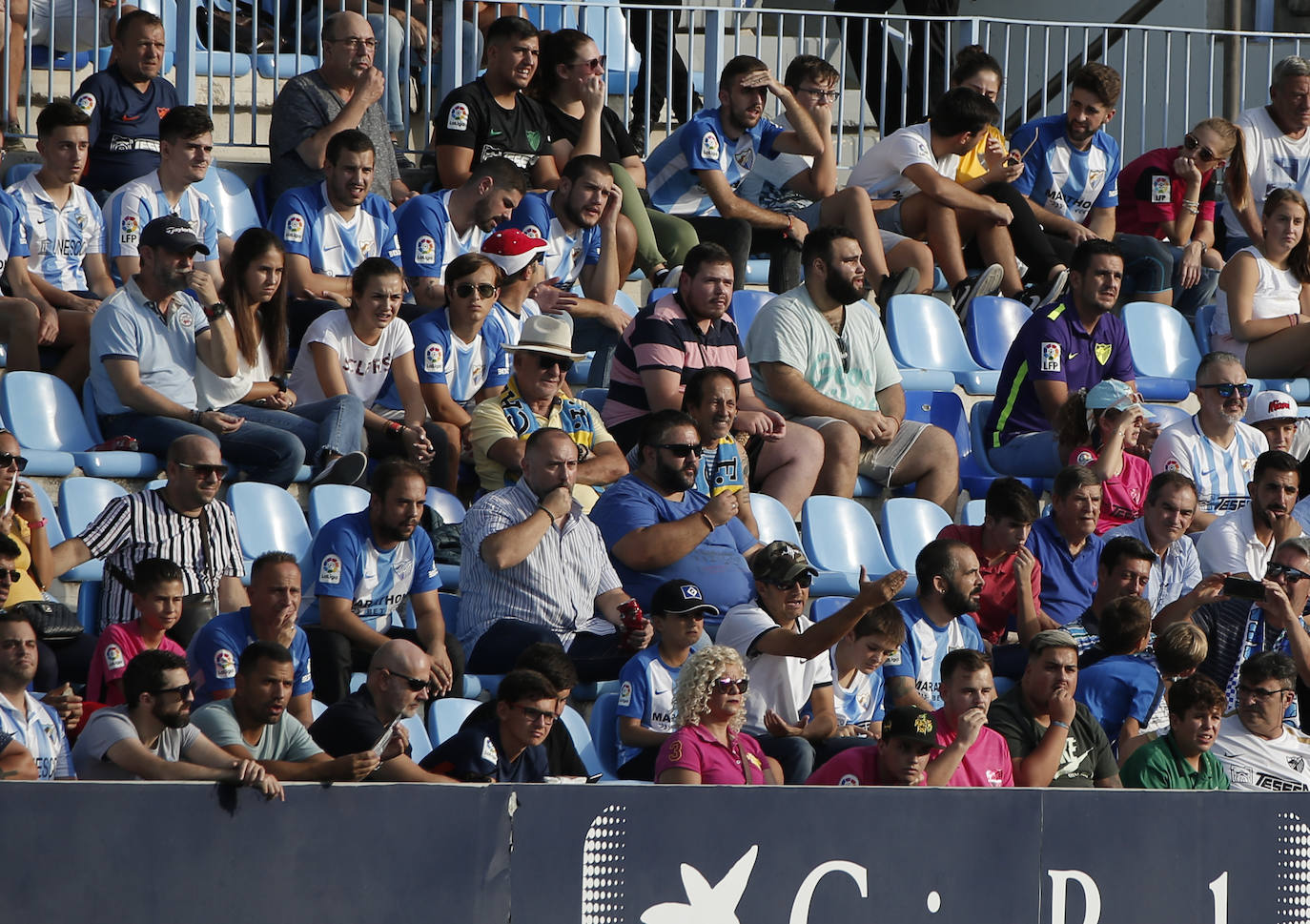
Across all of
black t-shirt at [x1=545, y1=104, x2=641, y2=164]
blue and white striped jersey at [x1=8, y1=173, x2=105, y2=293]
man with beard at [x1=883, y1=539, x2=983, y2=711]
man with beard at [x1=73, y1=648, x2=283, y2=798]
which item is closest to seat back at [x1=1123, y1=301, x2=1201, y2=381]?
black t-shirt at [x1=545, y1=104, x2=641, y2=164]

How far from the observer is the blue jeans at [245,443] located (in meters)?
7.15

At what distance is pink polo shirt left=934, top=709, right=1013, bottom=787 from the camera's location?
6086 millimetres

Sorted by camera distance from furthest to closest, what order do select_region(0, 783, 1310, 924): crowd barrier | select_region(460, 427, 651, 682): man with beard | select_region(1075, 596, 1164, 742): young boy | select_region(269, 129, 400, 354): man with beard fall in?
select_region(269, 129, 400, 354): man with beard, select_region(1075, 596, 1164, 742): young boy, select_region(460, 427, 651, 682): man with beard, select_region(0, 783, 1310, 924): crowd barrier

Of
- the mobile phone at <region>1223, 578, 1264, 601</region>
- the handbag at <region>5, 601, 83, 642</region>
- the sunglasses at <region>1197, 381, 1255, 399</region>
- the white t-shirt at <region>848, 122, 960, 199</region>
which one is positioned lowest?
the mobile phone at <region>1223, 578, 1264, 601</region>

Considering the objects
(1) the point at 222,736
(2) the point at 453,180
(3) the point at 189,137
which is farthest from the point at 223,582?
(2) the point at 453,180

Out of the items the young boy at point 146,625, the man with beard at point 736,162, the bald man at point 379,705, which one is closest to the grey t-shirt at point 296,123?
the man with beard at point 736,162

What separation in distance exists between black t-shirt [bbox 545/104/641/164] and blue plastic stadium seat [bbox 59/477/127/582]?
328cm

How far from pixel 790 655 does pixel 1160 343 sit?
381 centimetres

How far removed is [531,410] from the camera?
7426mm

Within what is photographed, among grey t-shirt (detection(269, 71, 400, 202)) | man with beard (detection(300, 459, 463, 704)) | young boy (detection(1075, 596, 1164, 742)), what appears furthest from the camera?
grey t-shirt (detection(269, 71, 400, 202))

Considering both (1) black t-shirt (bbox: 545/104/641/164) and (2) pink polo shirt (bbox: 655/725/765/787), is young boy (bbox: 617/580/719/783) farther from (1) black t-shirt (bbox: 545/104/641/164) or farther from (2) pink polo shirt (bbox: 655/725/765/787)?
(1) black t-shirt (bbox: 545/104/641/164)

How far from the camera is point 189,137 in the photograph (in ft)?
26.7

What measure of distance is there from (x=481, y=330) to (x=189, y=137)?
136 centimetres

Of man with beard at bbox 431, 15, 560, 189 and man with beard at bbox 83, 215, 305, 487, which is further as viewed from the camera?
man with beard at bbox 431, 15, 560, 189
